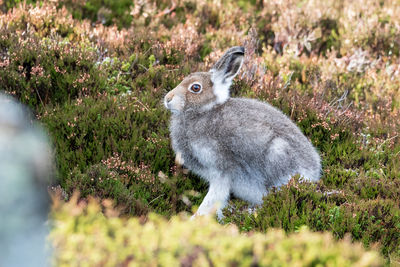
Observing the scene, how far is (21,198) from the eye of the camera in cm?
323

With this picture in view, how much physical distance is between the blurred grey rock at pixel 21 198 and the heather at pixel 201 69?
1.86 metres

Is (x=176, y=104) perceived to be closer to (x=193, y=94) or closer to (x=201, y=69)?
(x=193, y=94)

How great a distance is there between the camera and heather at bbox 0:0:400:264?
5586 millimetres

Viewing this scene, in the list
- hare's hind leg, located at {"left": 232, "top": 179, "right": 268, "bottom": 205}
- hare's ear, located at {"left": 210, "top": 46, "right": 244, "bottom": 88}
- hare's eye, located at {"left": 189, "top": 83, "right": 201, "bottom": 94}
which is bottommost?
hare's hind leg, located at {"left": 232, "top": 179, "right": 268, "bottom": 205}

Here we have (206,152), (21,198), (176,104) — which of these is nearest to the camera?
(21,198)

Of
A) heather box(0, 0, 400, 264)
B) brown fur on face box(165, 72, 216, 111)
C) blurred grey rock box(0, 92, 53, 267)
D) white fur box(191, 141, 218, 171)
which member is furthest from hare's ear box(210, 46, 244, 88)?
blurred grey rock box(0, 92, 53, 267)

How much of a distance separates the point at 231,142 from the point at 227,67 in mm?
1186

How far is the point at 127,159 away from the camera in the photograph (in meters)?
6.61

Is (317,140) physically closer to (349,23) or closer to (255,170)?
(255,170)

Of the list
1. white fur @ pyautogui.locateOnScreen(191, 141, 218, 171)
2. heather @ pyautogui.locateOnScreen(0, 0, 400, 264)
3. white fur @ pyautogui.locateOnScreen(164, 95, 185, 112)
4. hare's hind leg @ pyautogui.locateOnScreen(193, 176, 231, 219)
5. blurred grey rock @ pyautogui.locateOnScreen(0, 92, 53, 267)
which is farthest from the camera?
white fur @ pyautogui.locateOnScreen(164, 95, 185, 112)

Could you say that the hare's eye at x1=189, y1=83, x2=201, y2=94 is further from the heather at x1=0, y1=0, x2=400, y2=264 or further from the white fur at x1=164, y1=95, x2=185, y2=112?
the heather at x1=0, y1=0, x2=400, y2=264

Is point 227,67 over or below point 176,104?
over

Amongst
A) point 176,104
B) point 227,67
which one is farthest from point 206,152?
point 227,67

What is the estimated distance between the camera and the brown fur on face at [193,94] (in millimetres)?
6430
